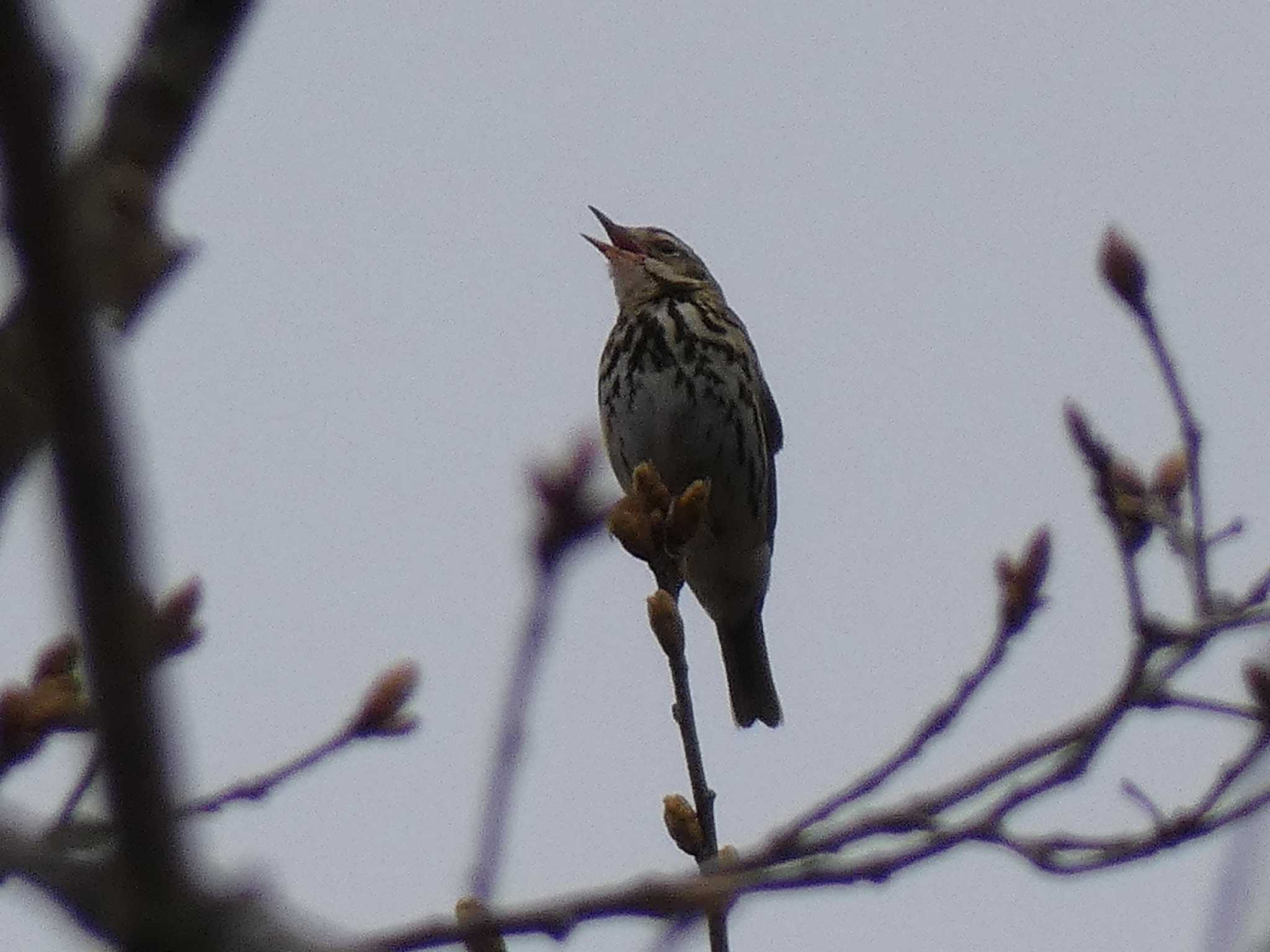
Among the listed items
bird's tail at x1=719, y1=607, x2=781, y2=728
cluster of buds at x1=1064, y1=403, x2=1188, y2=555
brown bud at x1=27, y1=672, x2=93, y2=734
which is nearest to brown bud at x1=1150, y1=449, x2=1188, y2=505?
cluster of buds at x1=1064, y1=403, x2=1188, y2=555

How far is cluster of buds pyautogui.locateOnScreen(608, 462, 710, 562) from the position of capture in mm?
4746

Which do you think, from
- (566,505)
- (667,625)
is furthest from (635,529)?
(566,505)

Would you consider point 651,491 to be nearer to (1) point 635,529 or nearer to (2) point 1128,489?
(1) point 635,529

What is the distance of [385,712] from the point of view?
11.5 feet

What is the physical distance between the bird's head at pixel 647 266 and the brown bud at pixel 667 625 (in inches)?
222

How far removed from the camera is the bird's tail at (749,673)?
9.91 meters

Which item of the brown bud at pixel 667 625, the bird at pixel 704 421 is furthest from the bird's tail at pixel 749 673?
the brown bud at pixel 667 625

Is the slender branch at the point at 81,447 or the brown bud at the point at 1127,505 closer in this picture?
the slender branch at the point at 81,447

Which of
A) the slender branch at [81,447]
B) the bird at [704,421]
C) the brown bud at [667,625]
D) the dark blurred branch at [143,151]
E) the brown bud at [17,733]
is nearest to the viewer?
the slender branch at [81,447]

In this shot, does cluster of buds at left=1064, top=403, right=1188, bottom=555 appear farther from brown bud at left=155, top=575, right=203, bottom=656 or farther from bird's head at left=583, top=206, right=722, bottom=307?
bird's head at left=583, top=206, right=722, bottom=307

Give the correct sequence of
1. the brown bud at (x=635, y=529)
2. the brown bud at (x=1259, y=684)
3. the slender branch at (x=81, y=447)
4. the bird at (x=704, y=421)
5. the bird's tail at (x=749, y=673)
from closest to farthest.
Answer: the slender branch at (x=81, y=447) < the brown bud at (x=1259, y=684) < the brown bud at (x=635, y=529) < the bird at (x=704, y=421) < the bird's tail at (x=749, y=673)

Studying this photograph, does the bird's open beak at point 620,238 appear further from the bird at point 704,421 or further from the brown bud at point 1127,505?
the brown bud at point 1127,505

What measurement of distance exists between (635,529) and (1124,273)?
157 centimetres

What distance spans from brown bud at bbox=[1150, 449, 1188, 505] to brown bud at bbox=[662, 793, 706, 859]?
1.23m
